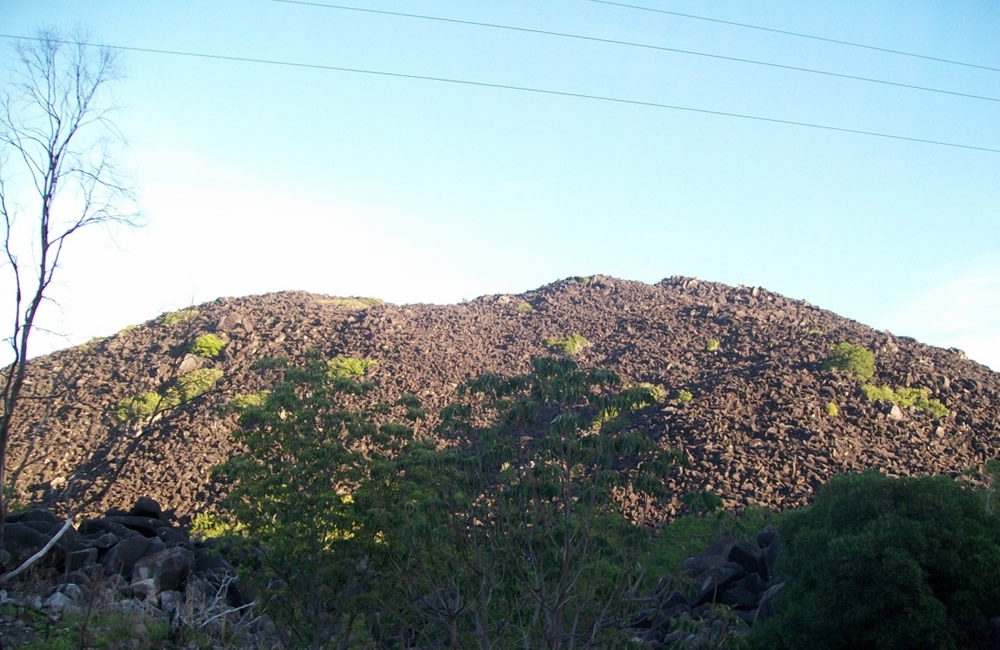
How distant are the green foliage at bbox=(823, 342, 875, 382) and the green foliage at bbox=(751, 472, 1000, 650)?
16349 millimetres

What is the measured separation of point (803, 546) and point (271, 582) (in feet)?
32.0

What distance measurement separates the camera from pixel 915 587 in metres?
11.6

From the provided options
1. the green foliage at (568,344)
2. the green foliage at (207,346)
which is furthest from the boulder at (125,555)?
the green foliage at (568,344)

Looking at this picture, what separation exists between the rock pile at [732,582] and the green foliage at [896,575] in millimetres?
1882

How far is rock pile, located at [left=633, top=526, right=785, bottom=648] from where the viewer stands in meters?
15.4

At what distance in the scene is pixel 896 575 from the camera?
463 inches

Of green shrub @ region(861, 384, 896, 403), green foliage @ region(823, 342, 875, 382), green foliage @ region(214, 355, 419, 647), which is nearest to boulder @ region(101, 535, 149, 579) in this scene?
green foliage @ region(214, 355, 419, 647)

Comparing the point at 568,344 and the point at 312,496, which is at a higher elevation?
the point at 568,344

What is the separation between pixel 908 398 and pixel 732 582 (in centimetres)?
1463

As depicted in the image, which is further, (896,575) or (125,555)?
(125,555)

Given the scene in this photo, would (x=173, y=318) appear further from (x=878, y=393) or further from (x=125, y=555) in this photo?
(x=878, y=393)

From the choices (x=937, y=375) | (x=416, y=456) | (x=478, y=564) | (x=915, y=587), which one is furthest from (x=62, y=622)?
(x=937, y=375)

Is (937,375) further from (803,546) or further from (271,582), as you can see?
(271,582)

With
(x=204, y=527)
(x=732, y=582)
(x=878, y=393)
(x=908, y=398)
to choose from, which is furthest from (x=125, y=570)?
(x=908, y=398)
